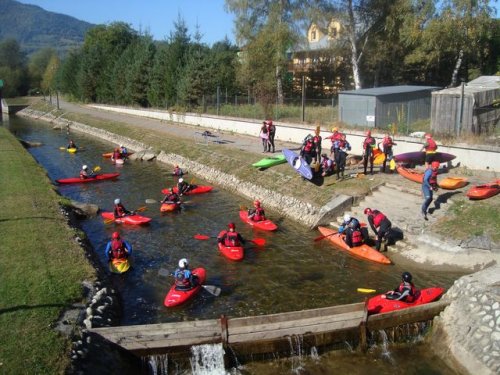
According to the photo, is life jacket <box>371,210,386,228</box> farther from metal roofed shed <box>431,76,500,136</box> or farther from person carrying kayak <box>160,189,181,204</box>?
person carrying kayak <box>160,189,181,204</box>

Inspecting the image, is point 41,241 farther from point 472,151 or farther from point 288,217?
point 472,151

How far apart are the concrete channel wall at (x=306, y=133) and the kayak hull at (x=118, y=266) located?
15.1 m

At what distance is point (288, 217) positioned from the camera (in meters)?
21.7

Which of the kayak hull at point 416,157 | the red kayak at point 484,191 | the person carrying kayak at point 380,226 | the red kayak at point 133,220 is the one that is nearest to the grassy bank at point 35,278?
the red kayak at point 133,220

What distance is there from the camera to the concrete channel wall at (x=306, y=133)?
20.7 m

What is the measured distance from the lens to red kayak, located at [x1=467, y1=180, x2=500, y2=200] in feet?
57.7

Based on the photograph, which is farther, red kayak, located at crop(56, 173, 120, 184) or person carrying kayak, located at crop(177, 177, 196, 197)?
red kayak, located at crop(56, 173, 120, 184)

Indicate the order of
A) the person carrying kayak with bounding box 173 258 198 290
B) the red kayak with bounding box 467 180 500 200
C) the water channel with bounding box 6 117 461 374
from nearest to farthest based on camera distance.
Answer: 1. the water channel with bounding box 6 117 461 374
2. the person carrying kayak with bounding box 173 258 198 290
3. the red kayak with bounding box 467 180 500 200

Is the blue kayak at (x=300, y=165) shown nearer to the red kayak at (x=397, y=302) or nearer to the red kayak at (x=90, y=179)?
the red kayak at (x=397, y=302)

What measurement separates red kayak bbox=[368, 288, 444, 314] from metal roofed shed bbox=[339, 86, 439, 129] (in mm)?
16444

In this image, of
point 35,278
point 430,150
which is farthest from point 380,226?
point 35,278

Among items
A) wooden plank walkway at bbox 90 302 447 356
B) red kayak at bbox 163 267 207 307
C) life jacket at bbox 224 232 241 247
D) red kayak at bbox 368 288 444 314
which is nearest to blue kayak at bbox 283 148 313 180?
life jacket at bbox 224 232 241 247

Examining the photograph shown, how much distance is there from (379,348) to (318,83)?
131 ft

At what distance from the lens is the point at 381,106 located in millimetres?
29328
